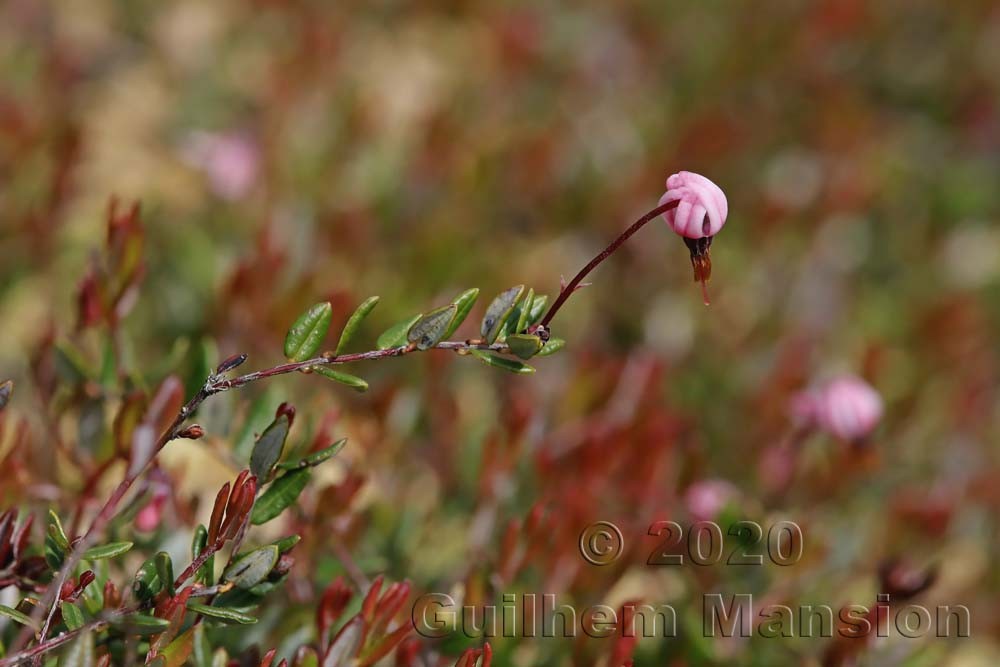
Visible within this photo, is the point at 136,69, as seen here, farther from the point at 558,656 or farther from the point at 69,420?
the point at 558,656

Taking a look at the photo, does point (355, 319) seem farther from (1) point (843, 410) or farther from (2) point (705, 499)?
(1) point (843, 410)

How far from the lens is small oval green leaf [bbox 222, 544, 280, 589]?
1.17 metres

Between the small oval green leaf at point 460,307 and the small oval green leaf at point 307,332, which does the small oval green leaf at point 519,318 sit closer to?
the small oval green leaf at point 460,307

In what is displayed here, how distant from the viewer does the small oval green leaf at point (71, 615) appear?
1.10m

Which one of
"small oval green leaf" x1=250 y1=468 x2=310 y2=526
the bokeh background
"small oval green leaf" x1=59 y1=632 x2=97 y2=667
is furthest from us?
the bokeh background

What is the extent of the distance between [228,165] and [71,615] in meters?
1.63

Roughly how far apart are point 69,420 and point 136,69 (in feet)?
4.90

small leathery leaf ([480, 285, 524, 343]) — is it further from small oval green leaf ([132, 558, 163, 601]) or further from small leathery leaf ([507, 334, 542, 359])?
small oval green leaf ([132, 558, 163, 601])

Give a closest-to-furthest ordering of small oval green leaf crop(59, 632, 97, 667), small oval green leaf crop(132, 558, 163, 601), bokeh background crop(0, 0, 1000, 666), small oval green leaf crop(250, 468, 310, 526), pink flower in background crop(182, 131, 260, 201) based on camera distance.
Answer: small oval green leaf crop(59, 632, 97, 667) → small oval green leaf crop(132, 558, 163, 601) → small oval green leaf crop(250, 468, 310, 526) → bokeh background crop(0, 0, 1000, 666) → pink flower in background crop(182, 131, 260, 201)

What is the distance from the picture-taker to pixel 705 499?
75.5 inches

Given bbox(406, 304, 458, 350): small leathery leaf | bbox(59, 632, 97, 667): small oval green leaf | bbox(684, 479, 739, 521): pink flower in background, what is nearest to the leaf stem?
bbox(406, 304, 458, 350): small leathery leaf

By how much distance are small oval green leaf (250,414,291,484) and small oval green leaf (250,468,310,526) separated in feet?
0.18

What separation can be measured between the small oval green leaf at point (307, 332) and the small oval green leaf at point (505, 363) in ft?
0.61

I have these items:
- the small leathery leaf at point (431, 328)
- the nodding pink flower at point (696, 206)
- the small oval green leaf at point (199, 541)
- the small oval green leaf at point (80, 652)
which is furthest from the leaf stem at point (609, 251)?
the small oval green leaf at point (80, 652)
